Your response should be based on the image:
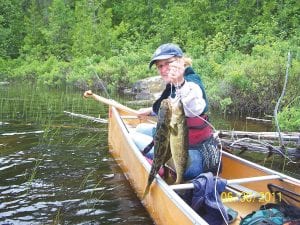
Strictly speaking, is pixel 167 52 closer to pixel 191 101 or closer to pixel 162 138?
pixel 191 101

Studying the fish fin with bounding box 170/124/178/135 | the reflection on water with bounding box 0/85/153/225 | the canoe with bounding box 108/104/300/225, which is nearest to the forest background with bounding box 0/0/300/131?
the canoe with bounding box 108/104/300/225

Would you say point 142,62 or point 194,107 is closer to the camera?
point 194,107

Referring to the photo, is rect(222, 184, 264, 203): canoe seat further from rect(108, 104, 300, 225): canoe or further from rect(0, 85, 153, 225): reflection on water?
rect(0, 85, 153, 225): reflection on water

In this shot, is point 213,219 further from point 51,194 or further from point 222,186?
point 51,194

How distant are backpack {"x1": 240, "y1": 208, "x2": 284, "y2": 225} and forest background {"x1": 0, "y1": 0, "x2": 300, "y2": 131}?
392 centimetres

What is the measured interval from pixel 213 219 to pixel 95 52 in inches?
1044

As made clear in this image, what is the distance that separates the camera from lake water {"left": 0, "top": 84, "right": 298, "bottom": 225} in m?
5.30

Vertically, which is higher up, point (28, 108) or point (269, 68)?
point (269, 68)

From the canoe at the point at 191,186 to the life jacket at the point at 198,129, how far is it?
1.75ft

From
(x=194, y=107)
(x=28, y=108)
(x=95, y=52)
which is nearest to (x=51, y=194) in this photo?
(x=194, y=107)

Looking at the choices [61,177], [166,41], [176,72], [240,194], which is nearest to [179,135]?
[176,72]

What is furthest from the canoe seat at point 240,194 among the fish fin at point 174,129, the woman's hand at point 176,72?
the woman's hand at point 176,72

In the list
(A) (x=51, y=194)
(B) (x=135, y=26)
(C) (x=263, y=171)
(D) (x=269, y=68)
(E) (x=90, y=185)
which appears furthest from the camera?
(B) (x=135, y=26)

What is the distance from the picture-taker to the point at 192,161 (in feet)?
15.2
